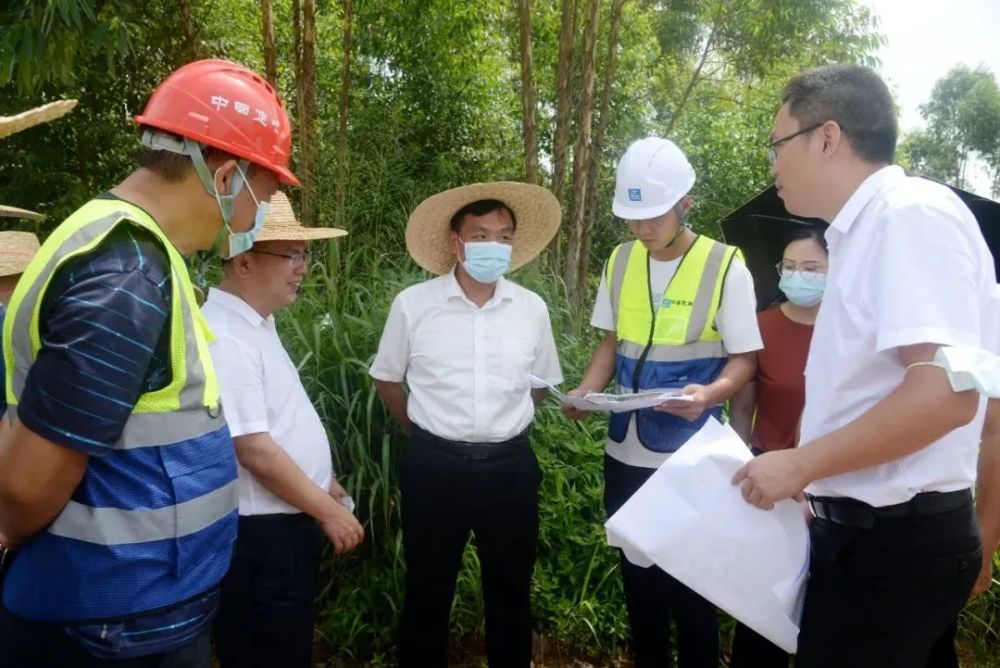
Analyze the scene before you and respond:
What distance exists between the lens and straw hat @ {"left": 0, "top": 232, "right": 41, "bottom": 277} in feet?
7.77

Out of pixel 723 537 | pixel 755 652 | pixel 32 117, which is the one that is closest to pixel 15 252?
pixel 32 117

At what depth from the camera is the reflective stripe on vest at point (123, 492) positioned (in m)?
1.31

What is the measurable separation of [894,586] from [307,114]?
15.9 feet

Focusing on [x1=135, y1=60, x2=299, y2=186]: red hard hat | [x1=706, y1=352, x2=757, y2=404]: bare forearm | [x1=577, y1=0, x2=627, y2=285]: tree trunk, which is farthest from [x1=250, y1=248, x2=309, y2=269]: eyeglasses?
[x1=577, y1=0, x2=627, y2=285]: tree trunk

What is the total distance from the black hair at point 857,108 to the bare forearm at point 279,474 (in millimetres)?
1601

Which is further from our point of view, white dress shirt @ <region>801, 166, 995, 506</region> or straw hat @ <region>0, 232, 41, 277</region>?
straw hat @ <region>0, 232, 41, 277</region>

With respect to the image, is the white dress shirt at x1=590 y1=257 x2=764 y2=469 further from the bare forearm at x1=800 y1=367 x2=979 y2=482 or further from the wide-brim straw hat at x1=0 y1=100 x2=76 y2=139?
the wide-brim straw hat at x1=0 y1=100 x2=76 y2=139

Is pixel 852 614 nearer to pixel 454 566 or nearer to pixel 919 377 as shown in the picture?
pixel 919 377

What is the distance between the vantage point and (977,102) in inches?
1448

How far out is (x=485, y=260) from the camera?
280cm

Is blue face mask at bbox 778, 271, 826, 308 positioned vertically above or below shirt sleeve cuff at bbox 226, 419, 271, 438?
above

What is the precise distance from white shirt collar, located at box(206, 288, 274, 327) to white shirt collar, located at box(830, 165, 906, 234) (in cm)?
159

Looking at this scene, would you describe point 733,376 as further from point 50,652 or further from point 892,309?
point 50,652

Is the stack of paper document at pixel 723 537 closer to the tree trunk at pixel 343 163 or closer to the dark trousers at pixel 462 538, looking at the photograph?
the dark trousers at pixel 462 538
